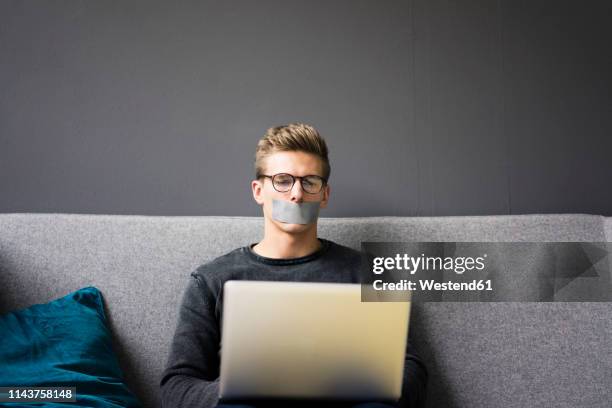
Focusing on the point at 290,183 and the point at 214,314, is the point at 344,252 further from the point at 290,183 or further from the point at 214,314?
the point at 214,314

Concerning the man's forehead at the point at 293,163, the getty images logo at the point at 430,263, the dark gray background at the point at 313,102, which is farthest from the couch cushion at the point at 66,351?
the getty images logo at the point at 430,263

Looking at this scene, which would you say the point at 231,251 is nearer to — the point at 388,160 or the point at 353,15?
the point at 388,160

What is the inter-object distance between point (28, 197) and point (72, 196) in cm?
16

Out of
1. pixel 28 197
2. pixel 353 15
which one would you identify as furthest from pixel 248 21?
pixel 28 197

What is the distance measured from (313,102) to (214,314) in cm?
92

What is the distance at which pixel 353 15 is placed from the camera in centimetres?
202

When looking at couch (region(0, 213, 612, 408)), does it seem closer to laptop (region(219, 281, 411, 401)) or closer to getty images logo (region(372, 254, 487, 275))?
getty images logo (region(372, 254, 487, 275))

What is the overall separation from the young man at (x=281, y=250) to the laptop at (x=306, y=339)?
395 millimetres

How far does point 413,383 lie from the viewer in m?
1.31

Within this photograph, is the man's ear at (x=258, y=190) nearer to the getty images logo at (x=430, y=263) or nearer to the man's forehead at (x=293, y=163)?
the man's forehead at (x=293, y=163)

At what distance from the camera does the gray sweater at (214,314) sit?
1262 millimetres

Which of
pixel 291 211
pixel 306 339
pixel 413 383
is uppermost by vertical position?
pixel 291 211

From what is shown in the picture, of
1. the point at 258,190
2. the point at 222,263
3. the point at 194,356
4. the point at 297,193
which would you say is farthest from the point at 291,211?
the point at 194,356

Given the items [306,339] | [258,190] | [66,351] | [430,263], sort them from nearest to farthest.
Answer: [306,339], [66,351], [258,190], [430,263]
